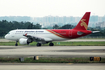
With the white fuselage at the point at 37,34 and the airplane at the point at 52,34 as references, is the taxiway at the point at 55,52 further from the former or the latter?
the white fuselage at the point at 37,34

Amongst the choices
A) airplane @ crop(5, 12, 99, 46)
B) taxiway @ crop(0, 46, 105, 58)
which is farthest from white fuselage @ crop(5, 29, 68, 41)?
taxiway @ crop(0, 46, 105, 58)

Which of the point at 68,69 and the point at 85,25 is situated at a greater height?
the point at 85,25

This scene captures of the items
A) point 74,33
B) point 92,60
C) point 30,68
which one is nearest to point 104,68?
point 92,60

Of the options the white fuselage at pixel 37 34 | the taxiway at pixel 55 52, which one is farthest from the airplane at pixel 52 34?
the taxiway at pixel 55 52

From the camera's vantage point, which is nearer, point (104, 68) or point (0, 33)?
point (104, 68)

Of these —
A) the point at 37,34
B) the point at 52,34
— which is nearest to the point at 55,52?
the point at 52,34

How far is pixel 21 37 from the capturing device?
59531mm

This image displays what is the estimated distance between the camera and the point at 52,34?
191 ft

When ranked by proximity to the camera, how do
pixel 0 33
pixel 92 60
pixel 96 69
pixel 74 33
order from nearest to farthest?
pixel 96 69 → pixel 92 60 → pixel 74 33 → pixel 0 33

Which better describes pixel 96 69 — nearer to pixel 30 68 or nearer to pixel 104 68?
pixel 104 68

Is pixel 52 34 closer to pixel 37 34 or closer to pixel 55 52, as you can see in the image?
pixel 37 34

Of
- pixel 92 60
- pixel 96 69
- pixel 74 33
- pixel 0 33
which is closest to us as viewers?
pixel 96 69

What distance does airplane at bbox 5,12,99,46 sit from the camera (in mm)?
56156

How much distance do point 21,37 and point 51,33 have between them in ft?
25.5
